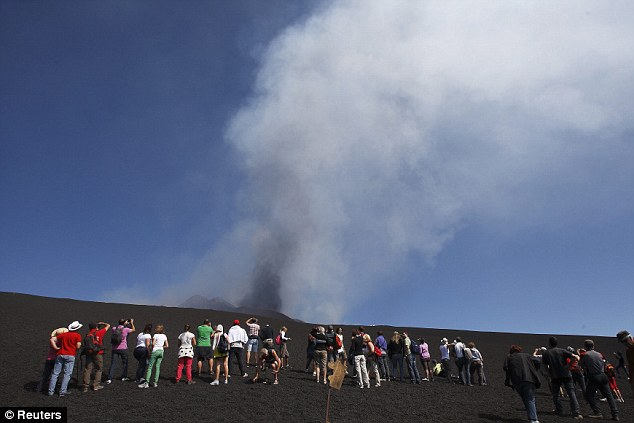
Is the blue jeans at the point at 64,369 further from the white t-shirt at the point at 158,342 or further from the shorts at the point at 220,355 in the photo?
the shorts at the point at 220,355

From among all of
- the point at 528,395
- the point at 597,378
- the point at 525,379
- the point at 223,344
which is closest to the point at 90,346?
the point at 223,344

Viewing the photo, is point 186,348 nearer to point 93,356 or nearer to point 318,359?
point 93,356

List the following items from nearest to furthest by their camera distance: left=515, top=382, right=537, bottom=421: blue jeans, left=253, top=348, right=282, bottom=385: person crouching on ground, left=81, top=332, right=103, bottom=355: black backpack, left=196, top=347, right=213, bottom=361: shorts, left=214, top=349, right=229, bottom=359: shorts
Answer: left=515, top=382, right=537, bottom=421: blue jeans → left=81, top=332, right=103, bottom=355: black backpack → left=196, top=347, right=213, bottom=361: shorts → left=214, top=349, right=229, bottom=359: shorts → left=253, top=348, right=282, bottom=385: person crouching on ground

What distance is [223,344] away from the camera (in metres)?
14.0

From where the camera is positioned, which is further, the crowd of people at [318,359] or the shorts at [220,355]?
the shorts at [220,355]

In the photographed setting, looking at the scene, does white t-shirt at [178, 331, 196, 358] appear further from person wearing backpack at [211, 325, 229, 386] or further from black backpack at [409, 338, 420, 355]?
black backpack at [409, 338, 420, 355]

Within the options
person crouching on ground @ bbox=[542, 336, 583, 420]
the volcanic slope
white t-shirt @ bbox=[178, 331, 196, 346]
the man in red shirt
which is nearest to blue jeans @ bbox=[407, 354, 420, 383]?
the volcanic slope

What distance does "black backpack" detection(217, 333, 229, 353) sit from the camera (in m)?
13.9

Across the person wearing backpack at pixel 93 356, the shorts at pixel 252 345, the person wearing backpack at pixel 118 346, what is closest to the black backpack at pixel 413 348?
the shorts at pixel 252 345

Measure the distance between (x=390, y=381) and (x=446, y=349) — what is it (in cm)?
308

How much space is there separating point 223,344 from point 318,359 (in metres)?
3.58

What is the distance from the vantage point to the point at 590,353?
11555mm

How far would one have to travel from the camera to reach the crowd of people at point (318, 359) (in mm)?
11312

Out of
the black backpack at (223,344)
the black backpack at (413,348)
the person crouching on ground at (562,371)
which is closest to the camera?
the person crouching on ground at (562,371)
